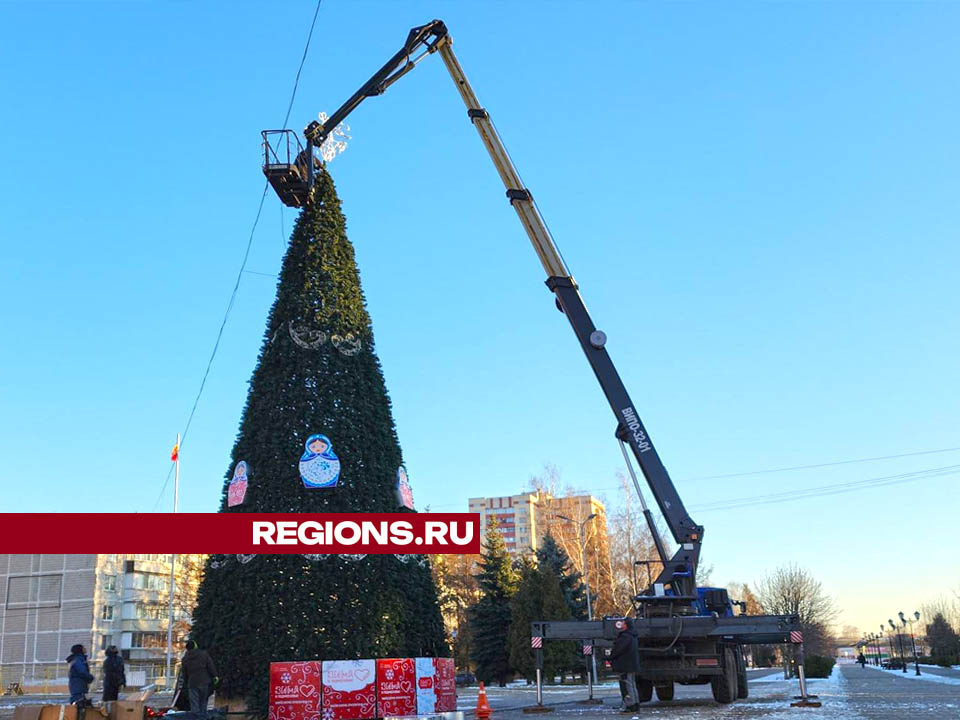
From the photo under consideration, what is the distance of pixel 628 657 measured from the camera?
60.4 feet

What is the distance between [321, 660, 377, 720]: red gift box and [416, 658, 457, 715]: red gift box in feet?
3.13

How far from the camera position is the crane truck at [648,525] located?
19.0 metres

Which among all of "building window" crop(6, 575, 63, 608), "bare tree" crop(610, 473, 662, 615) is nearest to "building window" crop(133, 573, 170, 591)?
"building window" crop(6, 575, 63, 608)

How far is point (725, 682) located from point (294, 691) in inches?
367

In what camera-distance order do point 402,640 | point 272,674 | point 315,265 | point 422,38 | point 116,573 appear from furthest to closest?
point 116,573, point 422,38, point 315,265, point 402,640, point 272,674

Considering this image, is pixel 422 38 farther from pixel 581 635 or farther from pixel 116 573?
pixel 116 573

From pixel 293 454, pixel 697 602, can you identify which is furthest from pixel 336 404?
→ pixel 697 602

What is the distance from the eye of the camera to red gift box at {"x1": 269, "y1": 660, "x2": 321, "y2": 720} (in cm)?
1648

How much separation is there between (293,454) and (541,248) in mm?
7631

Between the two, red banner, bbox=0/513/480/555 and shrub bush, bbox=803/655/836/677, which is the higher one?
red banner, bbox=0/513/480/555

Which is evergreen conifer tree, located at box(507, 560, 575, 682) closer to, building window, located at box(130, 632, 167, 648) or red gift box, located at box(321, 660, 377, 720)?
red gift box, located at box(321, 660, 377, 720)

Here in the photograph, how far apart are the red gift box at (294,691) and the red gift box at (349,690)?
0.19m

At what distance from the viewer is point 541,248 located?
21.7 metres

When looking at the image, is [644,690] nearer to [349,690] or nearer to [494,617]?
[349,690]
